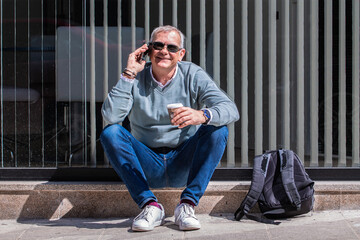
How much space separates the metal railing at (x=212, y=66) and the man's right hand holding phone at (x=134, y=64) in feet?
2.45

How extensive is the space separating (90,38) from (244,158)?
1.65 meters

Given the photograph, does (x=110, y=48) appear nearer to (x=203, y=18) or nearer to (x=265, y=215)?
(x=203, y=18)

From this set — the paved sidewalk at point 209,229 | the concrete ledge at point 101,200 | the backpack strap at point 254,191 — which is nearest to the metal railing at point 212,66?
the concrete ledge at point 101,200

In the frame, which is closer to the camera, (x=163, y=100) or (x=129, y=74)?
(x=129, y=74)

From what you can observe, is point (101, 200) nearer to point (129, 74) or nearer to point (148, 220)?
point (148, 220)

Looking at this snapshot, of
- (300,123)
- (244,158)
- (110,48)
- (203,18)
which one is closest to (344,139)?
(300,123)

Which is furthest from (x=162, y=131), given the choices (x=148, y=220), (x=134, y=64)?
(x=148, y=220)

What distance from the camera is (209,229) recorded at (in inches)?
148

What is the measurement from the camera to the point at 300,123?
4551 millimetres

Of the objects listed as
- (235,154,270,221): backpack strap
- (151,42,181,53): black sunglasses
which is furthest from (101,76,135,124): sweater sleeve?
(235,154,270,221): backpack strap

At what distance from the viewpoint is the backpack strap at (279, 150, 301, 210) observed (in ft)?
13.1

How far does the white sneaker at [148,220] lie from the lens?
3641 mm

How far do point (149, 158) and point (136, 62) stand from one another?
68cm

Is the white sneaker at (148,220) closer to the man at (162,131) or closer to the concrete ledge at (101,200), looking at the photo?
A: the man at (162,131)
